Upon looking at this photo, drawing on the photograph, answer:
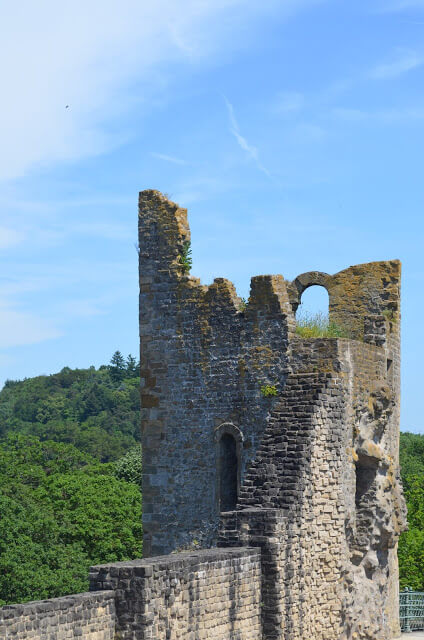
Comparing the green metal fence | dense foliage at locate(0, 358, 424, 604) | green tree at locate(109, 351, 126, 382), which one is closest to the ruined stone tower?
the green metal fence

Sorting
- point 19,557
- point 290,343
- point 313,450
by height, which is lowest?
point 19,557

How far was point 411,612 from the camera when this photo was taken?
28453 millimetres

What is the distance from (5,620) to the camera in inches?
434

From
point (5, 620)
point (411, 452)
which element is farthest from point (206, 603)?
point (411, 452)

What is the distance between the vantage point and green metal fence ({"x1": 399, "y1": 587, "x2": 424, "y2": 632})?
89.7ft

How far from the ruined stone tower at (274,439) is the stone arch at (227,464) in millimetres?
23

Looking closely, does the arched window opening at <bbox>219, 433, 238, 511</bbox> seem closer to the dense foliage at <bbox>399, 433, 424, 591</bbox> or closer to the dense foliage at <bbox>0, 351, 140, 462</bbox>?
the dense foliage at <bbox>399, 433, 424, 591</bbox>

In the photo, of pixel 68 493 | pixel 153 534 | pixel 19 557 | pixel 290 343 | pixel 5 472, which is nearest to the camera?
pixel 290 343

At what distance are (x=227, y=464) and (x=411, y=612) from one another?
10.6m

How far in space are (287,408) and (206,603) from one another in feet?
15.1

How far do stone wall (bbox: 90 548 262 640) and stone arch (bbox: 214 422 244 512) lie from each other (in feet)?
12.5

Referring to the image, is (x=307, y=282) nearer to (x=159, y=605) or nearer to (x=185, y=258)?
(x=185, y=258)

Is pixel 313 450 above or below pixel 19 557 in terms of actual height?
above

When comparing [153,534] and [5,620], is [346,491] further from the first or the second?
[5,620]
